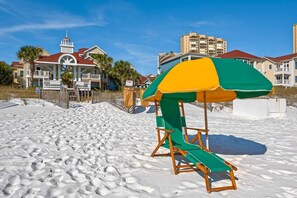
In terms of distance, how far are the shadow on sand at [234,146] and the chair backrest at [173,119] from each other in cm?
146

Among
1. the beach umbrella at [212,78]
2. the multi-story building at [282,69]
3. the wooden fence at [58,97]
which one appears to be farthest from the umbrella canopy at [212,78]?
the multi-story building at [282,69]

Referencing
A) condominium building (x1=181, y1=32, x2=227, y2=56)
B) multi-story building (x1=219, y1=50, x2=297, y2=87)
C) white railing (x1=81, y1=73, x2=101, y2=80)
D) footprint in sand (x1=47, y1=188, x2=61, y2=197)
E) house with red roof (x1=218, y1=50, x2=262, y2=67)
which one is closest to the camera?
footprint in sand (x1=47, y1=188, x2=61, y2=197)

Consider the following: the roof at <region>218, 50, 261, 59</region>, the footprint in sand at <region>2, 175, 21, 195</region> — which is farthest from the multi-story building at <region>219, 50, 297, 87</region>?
the footprint in sand at <region>2, 175, 21, 195</region>

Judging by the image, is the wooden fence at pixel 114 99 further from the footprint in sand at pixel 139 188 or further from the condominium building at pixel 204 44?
the condominium building at pixel 204 44

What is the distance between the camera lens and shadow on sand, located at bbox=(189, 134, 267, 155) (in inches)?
243

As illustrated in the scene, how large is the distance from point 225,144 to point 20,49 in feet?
134

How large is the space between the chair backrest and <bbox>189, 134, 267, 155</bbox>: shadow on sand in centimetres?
146

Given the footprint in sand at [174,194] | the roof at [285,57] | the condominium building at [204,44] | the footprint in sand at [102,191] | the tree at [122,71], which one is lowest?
the footprint in sand at [174,194]

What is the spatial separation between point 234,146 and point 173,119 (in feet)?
8.17

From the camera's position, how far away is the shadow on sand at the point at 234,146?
6.16 metres

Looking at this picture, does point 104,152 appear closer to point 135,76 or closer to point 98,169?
point 98,169

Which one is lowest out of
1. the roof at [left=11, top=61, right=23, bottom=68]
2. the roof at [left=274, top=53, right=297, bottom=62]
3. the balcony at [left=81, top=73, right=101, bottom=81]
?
the balcony at [left=81, top=73, right=101, bottom=81]

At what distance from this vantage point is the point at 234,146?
6820mm

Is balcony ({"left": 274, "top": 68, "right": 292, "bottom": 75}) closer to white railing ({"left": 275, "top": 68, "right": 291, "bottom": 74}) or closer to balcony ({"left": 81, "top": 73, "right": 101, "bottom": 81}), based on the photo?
white railing ({"left": 275, "top": 68, "right": 291, "bottom": 74})
